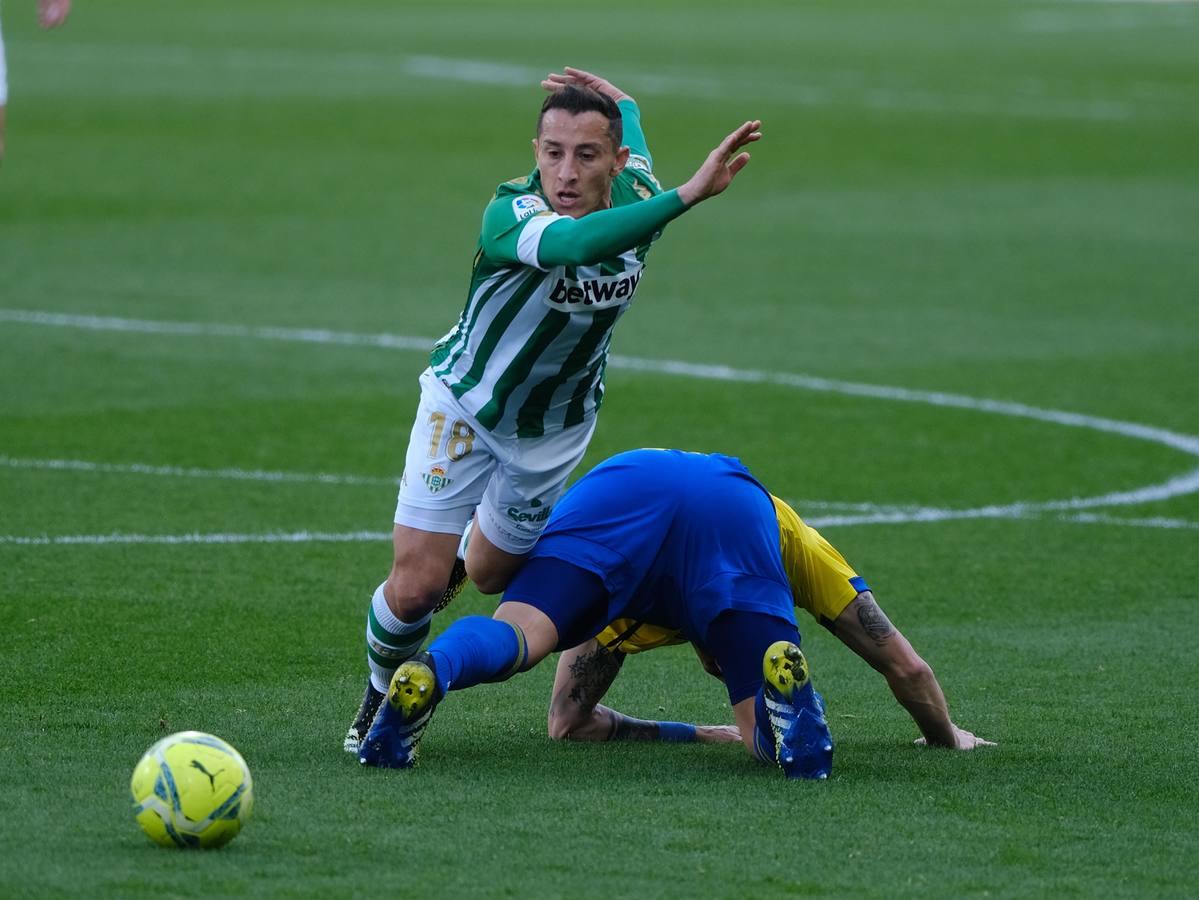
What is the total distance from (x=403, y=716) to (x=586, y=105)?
1820mm

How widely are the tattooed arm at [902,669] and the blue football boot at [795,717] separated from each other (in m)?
0.48

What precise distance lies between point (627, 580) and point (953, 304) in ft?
31.9

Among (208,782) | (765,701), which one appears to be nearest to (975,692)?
(765,701)

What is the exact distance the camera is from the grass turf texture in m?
5.22

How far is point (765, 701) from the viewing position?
234 inches


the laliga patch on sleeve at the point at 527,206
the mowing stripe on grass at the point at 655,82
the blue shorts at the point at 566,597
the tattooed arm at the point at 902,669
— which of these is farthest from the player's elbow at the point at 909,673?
the mowing stripe on grass at the point at 655,82

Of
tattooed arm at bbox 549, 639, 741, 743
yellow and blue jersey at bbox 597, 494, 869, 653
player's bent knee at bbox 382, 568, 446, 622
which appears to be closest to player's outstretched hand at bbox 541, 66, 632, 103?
yellow and blue jersey at bbox 597, 494, 869, 653

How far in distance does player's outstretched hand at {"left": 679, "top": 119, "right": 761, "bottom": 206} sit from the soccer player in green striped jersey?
0.17 meters

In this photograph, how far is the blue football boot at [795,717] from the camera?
584cm

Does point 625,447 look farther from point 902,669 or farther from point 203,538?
point 902,669

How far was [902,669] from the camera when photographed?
6324 millimetres

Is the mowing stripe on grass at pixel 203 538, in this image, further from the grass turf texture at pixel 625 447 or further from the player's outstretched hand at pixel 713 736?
the player's outstretched hand at pixel 713 736

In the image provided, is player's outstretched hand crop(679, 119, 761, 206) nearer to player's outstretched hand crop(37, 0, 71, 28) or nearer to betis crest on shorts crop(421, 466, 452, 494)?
betis crest on shorts crop(421, 466, 452, 494)

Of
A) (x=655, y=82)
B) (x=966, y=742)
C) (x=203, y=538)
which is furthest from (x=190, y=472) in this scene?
(x=655, y=82)
